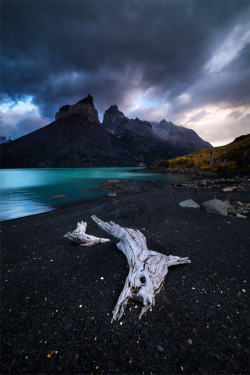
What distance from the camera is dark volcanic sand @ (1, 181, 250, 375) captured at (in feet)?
9.60

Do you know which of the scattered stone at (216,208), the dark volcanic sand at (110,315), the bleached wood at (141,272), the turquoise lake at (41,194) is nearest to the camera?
the dark volcanic sand at (110,315)

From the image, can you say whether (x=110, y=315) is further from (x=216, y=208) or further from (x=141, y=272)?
Result: (x=216, y=208)

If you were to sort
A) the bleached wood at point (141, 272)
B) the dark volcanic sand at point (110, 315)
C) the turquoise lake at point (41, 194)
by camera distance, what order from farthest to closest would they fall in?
the turquoise lake at point (41, 194) < the bleached wood at point (141, 272) < the dark volcanic sand at point (110, 315)

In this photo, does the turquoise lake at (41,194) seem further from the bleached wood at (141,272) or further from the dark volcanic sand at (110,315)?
the bleached wood at (141,272)

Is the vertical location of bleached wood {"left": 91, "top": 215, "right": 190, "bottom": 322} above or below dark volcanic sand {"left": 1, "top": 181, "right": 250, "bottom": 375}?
above

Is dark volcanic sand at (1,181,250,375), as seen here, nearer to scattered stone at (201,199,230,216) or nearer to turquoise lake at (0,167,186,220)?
scattered stone at (201,199,230,216)

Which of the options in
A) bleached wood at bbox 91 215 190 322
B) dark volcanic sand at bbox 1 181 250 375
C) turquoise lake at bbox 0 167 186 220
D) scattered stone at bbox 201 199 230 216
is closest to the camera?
dark volcanic sand at bbox 1 181 250 375

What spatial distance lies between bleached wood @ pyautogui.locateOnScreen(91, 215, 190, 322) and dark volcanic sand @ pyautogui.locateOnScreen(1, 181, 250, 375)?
204 millimetres

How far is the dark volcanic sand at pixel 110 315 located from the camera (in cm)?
293

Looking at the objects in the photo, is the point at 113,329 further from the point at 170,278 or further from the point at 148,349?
the point at 170,278

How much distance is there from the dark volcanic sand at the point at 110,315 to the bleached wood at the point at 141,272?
0.67ft

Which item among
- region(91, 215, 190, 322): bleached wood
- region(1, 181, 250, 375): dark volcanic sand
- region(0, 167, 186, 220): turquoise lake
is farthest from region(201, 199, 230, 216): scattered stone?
region(0, 167, 186, 220): turquoise lake

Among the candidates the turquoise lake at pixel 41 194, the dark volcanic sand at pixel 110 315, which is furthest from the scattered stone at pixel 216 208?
the turquoise lake at pixel 41 194

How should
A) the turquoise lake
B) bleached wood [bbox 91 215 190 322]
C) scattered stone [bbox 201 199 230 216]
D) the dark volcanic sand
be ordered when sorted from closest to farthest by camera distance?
the dark volcanic sand → bleached wood [bbox 91 215 190 322] → scattered stone [bbox 201 199 230 216] → the turquoise lake
